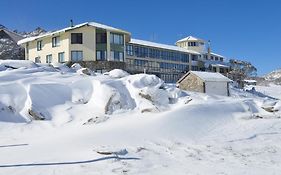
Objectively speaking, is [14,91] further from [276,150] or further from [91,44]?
[91,44]

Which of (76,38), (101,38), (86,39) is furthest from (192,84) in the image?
(76,38)

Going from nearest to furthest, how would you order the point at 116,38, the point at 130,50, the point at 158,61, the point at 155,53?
the point at 116,38 → the point at 130,50 → the point at 155,53 → the point at 158,61

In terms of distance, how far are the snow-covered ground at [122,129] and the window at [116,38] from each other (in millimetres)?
22839

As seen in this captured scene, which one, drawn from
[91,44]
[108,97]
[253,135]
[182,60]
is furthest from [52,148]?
[182,60]

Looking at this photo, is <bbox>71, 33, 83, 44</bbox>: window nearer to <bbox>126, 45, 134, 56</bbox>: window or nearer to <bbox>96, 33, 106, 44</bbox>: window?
<bbox>96, 33, 106, 44</bbox>: window

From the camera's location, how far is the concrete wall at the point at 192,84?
40375 mm

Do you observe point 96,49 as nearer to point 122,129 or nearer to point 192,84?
point 192,84

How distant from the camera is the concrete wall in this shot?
132ft

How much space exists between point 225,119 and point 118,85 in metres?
6.40

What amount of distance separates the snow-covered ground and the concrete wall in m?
16.2

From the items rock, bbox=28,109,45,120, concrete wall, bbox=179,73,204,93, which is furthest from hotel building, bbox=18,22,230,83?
rock, bbox=28,109,45,120

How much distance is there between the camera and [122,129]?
1600 centimetres

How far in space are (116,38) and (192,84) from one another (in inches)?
501

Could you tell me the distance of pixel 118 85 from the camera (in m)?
22.5
